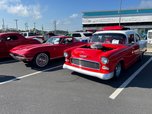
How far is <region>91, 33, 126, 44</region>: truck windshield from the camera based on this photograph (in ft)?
23.9

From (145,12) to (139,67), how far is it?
49.4 meters

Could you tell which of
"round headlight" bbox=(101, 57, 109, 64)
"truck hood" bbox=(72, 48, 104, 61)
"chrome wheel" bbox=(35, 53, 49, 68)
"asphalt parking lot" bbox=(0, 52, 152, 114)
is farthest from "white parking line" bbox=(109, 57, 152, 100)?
"chrome wheel" bbox=(35, 53, 49, 68)

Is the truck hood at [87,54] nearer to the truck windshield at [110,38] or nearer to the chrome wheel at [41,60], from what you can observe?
the truck windshield at [110,38]

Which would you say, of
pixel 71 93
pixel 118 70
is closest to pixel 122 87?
pixel 118 70

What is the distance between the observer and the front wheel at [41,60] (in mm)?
8001

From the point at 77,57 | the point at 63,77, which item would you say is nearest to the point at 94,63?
the point at 77,57

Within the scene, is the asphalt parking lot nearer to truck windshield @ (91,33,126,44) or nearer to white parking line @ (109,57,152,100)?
white parking line @ (109,57,152,100)

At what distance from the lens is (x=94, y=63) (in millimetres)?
5840

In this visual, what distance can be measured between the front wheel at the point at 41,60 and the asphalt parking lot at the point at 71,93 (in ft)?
2.64

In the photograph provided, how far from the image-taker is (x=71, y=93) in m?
5.05

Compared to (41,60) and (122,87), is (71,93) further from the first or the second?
(41,60)

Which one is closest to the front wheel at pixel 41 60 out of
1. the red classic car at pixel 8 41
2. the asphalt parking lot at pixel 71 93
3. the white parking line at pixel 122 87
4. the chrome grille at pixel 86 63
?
the asphalt parking lot at pixel 71 93

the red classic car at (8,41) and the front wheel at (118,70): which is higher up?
the red classic car at (8,41)

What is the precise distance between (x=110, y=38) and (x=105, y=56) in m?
2.22
